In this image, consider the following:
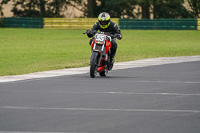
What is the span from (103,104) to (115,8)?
61.6 metres

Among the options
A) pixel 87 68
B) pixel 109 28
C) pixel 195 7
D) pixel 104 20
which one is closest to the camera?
pixel 104 20

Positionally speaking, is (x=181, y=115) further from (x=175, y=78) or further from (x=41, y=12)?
(x=41, y=12)

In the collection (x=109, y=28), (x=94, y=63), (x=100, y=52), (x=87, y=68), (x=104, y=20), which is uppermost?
(x=104, y=20)

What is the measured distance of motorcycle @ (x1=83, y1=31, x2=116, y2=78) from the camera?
15.3 m

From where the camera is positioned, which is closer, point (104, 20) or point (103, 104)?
point (103, 104)

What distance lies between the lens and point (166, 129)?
8.27 m

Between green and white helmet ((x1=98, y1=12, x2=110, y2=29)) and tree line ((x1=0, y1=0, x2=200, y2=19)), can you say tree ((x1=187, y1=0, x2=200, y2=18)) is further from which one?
green and white helmet ((x1=98, y1=12, x2=110, y2=29))

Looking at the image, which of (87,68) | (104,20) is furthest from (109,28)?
(87,68)

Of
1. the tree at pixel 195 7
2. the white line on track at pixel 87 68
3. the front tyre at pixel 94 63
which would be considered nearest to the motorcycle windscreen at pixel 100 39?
the front tyre at pixel 94 63

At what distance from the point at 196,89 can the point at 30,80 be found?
431 cm

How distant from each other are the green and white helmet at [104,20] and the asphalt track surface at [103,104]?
4.71 ft

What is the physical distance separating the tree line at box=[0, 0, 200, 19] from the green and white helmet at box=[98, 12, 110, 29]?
168 feet

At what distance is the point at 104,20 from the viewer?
1598cm

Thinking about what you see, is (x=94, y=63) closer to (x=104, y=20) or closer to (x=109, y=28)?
(x=104, y=20)
